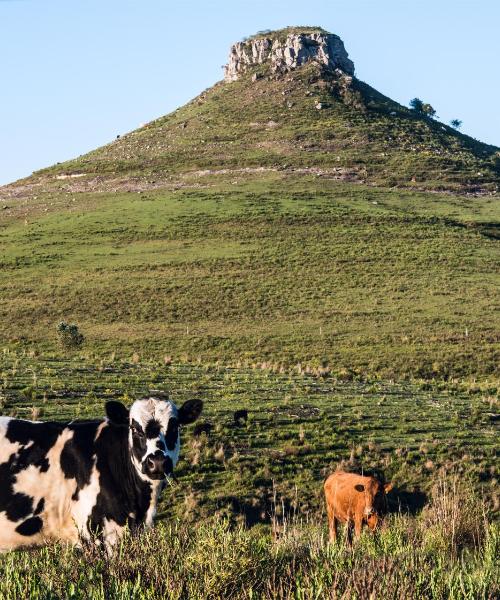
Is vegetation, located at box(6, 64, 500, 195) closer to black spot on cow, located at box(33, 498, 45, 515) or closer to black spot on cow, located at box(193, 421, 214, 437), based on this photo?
black spot on cow, located at box(193, 421, 214, 437)

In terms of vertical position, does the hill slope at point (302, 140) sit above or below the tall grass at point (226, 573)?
above

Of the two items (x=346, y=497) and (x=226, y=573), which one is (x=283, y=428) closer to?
(x=346, y=497)

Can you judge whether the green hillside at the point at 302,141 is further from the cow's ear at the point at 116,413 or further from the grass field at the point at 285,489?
the cow's ear at the point at 116,413

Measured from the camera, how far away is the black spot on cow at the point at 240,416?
28059 mm

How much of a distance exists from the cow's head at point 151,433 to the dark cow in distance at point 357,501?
5821 millimetres

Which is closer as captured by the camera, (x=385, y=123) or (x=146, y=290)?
(x=146, y=290)

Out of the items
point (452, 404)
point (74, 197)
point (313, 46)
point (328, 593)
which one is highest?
point (313, 46)

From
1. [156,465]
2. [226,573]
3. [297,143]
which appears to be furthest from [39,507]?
[297,143]

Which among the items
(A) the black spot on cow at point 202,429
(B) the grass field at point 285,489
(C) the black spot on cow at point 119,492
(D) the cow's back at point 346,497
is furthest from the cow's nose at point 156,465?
(A) the black spot on cow at point 202,429

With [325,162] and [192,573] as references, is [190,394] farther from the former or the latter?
[325,162]

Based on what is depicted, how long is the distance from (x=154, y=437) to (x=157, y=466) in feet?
1.12

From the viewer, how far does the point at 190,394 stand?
33.2 m

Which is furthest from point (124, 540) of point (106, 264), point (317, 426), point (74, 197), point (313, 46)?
point (313, 46)

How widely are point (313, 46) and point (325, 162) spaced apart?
178 feet
